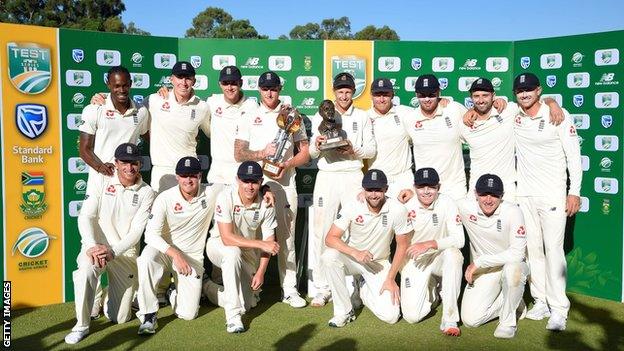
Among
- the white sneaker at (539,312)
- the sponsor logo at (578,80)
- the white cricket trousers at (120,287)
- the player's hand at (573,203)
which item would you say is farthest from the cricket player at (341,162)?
the sponsor logo at (578,80)

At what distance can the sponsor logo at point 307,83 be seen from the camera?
7.83 metres

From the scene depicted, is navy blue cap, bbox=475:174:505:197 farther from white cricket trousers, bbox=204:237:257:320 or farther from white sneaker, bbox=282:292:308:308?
white cricket trousers, bbox=204:237:257:320

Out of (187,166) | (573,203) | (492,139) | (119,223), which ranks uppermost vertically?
(492,139)

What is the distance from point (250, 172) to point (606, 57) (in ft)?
13.7

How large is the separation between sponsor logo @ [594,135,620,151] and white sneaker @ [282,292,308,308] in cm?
375

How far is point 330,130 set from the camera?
6.41 meters

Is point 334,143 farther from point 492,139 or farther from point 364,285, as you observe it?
point 492,139

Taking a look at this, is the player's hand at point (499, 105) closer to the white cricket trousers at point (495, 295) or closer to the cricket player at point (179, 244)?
the white cricket trousers at point (495, 295)

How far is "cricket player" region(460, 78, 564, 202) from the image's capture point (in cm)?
650

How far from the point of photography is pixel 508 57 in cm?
781

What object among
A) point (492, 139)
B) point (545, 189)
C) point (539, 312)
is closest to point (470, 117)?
point (492, 139)

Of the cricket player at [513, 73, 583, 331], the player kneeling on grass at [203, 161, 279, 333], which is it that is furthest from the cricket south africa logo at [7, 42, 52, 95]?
the cricket player at [513, 73, 583, 331]

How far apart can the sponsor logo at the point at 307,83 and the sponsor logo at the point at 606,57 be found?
10.7 feet

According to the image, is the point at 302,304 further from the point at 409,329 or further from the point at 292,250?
the point at 409,329
